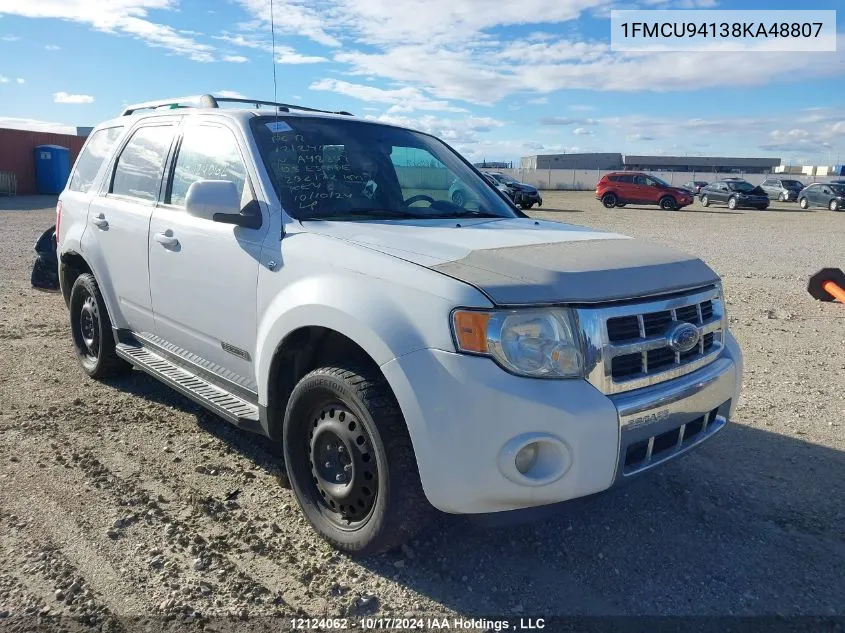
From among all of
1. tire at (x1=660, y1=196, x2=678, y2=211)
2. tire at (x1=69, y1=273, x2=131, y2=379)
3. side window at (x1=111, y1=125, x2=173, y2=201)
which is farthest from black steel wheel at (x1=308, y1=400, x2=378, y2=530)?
tire at (x1=660, y1=196, x2=678, y2=211)

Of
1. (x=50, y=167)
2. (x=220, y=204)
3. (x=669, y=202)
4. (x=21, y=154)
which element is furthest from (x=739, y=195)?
(x=220, y=204)

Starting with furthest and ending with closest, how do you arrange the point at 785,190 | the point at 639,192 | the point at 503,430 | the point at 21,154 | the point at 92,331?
the point at 785,190 → the point at 639,192 → the point at 21,154 → the point at 92,331 → the point at 503,430

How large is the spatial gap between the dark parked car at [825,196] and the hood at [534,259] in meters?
37.3

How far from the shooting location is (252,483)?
144 inches

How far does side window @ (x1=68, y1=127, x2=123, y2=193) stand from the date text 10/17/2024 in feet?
12.8

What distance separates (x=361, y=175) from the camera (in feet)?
12.3

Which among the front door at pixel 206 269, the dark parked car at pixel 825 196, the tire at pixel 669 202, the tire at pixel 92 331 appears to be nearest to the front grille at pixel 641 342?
the front door at pixel 206 269

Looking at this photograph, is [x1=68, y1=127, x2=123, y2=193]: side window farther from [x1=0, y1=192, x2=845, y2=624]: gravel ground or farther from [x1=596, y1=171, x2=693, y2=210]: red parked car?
[x1=596, y1=171, x2=693, y2=210]: red parked car

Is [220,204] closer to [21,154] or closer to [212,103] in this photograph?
[212,103]

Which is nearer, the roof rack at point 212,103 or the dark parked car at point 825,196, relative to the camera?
the roof rack at point 212,103

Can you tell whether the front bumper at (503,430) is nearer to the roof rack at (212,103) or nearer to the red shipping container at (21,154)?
the roof rack at (212,103)

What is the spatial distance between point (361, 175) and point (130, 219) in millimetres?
1650

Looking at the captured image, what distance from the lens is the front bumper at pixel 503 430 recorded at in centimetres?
237

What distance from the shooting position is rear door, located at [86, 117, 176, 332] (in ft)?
13.9
